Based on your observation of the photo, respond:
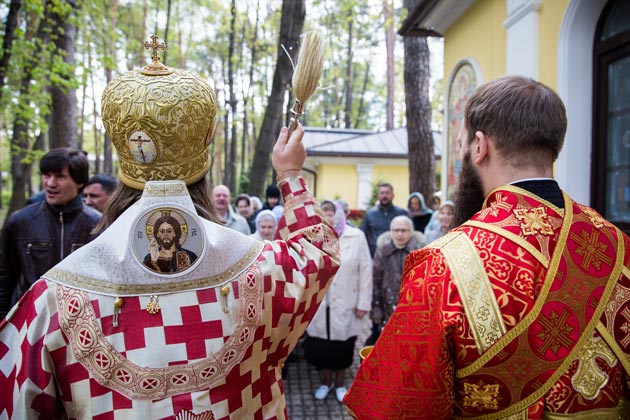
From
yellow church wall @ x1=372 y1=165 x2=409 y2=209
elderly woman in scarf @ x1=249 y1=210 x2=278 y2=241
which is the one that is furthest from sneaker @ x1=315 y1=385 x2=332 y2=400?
yellow church wall @ x1=372 y1=165 x2=409 y2=209

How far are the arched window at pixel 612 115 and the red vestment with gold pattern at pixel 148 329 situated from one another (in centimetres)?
396

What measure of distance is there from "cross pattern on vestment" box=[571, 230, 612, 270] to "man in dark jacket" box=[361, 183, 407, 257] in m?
6.17

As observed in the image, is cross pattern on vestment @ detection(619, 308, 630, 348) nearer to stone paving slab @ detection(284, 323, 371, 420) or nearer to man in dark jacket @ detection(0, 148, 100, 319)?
man in dark jacket @ detection(0, 148, 100, 319)

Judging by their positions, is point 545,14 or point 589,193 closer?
point 589,193

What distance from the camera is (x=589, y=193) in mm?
4965

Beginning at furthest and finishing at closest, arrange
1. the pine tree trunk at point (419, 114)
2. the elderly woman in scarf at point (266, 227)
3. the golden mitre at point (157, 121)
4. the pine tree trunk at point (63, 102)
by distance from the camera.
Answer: the pine tree trunk at point (419, 114) → the pine tree trunk at point (63, 102) → the elderly woman in scarf at point (266, 227) → the golden mitre at point (157, 121)

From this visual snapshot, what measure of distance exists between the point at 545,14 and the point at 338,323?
3.73 metres

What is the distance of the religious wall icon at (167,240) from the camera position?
1474 millimetres

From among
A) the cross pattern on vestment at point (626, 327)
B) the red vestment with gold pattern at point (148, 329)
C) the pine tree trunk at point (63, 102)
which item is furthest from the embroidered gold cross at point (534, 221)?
the pine tree trunk at point (63, 102)

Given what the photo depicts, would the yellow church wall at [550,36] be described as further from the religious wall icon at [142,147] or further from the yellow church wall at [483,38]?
the religious wall icon at [142,147]

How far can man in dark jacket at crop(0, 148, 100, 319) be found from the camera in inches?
121

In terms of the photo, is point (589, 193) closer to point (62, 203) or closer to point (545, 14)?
point (545, 14)

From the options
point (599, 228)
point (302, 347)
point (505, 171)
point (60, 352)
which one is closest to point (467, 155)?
point (505, 171)

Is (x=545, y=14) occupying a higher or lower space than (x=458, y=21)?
lower
